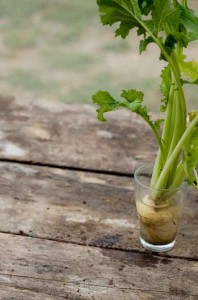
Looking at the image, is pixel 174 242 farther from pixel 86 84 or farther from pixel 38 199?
pixel 86 84

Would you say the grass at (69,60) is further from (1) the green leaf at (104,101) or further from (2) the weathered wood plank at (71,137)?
(1) the green leaf at (104,101)

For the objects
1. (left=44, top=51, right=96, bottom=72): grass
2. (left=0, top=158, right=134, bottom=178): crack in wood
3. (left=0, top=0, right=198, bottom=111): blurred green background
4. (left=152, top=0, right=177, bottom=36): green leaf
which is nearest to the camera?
(left=152, top=0, right=177, bottom=36): green leaf

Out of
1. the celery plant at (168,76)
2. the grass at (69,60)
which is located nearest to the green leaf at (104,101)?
the celery plant at (168,76)

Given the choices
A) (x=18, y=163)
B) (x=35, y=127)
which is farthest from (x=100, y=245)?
(x=35, y=127)

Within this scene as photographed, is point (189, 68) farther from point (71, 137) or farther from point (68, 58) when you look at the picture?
point (68, 58)

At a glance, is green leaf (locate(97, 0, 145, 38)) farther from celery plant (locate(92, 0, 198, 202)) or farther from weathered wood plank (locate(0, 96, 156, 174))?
weathered wood plank (locate(0, 96, 156, 174))

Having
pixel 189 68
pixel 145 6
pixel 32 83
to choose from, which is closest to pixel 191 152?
pixel 189 68

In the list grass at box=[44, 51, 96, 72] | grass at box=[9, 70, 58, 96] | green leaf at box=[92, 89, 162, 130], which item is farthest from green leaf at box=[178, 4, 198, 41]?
grass at box=[44, 51, 96, 72]
